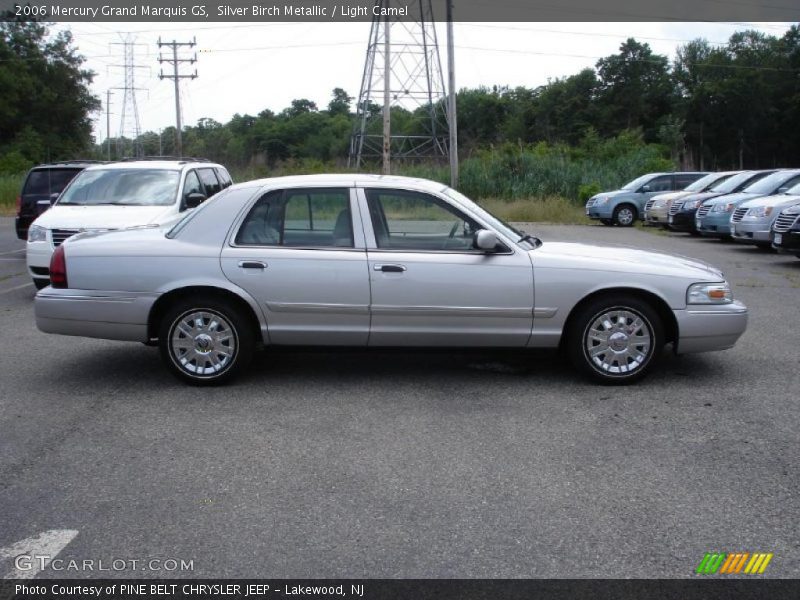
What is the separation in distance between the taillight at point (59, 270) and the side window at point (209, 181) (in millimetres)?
5757

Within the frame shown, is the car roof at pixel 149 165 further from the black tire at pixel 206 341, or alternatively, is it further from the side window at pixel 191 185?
the black tire at pixel 206 341

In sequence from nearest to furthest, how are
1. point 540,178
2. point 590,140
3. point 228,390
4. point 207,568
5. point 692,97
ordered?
point 207,568 → point 228,390 → point 540,178 → point 590,140 → point 692,97

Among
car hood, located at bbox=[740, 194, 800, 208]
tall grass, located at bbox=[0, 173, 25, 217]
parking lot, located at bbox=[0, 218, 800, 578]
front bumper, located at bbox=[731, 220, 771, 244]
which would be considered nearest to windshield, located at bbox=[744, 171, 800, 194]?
car hood, located at bbox=[740, 194, 800, 208]

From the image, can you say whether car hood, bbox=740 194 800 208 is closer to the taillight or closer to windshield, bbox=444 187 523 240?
windshield, bbox=444 187 523 240

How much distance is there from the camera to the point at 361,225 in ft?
21.4

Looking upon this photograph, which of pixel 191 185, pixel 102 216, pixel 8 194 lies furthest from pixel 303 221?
pixel 8 194

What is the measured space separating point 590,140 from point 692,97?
3093 centimetres

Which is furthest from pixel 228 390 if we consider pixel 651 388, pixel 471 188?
pixel 471 188

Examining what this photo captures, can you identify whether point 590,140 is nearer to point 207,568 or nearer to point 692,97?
point 692,97

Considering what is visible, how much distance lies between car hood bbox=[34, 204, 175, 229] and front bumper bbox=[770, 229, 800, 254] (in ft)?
31.7

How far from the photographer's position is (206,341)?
254 inches

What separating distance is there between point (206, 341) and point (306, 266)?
3.16ft

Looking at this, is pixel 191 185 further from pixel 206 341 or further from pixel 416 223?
pixel 416 223

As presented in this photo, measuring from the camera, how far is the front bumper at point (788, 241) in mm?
13523
